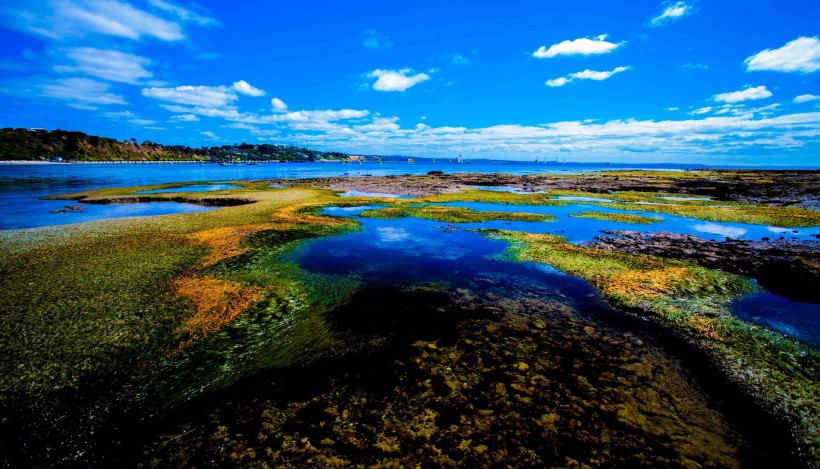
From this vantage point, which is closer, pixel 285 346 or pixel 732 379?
pixel 732 379

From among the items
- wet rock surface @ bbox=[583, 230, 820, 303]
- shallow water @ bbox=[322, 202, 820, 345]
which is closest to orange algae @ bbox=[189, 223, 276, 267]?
shallow water @ bbox=[322, 202, 820, 345]

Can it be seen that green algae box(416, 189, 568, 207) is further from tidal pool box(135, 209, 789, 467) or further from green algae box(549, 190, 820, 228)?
tidal pool box(135, 209, 789, 467)

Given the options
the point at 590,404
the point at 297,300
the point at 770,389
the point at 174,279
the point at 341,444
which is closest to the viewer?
the point at 341,444

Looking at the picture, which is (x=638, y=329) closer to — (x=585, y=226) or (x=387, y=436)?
(x=387, y=436)

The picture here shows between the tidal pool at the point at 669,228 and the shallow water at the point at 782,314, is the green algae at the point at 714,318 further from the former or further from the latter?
the tidal pool at the point at 669,228

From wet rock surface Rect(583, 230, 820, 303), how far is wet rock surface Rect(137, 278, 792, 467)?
40.0 feet

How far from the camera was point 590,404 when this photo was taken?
29.2ft

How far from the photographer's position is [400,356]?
11.2 metres

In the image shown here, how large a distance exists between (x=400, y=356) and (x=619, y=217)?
3699 centimetres

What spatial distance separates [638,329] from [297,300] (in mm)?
14351

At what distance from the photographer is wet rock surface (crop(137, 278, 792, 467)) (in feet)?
24.1

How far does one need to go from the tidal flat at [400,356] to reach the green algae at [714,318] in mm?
92

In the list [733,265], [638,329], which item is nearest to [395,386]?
[638,329]

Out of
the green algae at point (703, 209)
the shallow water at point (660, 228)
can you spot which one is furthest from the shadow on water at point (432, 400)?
the green algae at point (703, 209)
